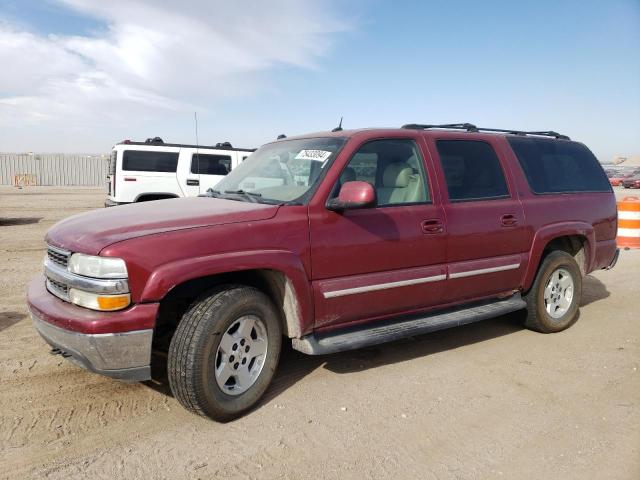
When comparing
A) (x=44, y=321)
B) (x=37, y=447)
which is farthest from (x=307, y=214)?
(x=37, y=447)

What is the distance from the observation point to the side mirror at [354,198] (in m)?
3.36

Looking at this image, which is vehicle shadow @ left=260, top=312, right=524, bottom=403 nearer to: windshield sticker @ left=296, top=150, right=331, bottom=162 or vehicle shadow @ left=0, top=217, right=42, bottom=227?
windshield sticker @ left=296, top=150, right=331, bottom=162

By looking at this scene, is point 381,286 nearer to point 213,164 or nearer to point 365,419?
point 365,419

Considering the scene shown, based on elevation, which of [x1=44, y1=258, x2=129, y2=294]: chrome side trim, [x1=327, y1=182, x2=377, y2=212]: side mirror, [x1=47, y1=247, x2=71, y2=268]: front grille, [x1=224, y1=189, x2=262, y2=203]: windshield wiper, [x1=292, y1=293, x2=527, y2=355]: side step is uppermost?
[x1=327, y1=182, x2=377, y2=212]: side mirror

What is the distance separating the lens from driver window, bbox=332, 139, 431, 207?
3.87 metres

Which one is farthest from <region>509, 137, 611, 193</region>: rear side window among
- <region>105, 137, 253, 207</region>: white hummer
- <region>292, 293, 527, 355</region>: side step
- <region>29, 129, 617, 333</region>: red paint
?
<region>105, 137, 253, 207</region>: white hummer

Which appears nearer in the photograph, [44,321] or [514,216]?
[44,321]

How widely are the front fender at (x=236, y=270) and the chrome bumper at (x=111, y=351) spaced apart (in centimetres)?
25

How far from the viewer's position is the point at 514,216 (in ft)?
14.9

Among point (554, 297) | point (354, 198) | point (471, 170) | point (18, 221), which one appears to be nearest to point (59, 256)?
point (354, 198)

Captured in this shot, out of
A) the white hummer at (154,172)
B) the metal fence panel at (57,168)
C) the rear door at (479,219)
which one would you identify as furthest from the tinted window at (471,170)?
the metal fence panel at (57,168)

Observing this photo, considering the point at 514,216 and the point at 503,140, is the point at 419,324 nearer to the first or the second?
the point at 514,216

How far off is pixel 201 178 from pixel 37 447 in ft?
32.7

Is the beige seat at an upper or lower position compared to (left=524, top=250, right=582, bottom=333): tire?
upper
